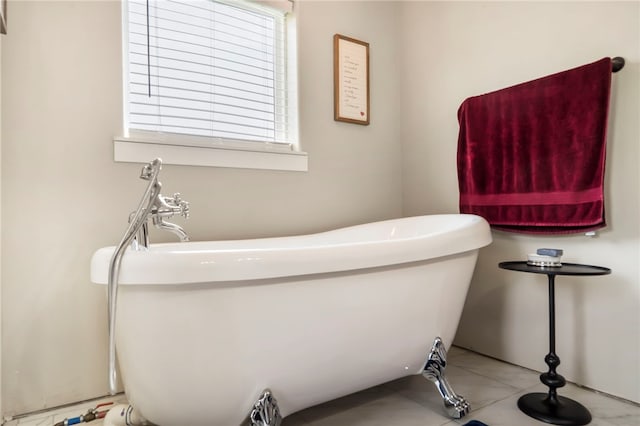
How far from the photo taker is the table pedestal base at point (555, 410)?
125 cm

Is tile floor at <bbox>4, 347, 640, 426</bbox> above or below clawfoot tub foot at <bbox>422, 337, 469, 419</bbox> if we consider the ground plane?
below

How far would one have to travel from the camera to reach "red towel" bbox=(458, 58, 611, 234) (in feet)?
4.58

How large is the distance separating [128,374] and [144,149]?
89cm

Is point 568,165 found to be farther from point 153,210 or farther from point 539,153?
point 153,210

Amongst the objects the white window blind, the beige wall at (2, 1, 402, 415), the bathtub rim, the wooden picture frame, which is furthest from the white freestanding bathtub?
the wooden picture frame

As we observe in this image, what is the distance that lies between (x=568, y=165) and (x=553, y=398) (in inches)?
33.3

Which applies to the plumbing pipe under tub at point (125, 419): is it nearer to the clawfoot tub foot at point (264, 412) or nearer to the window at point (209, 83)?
the clawfoot tub foot at point (264, 412)

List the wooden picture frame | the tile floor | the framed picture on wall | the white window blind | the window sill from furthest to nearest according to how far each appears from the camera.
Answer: the wooden picture frame < the white window blind < the window sill < the tile floor < the framed picture on wall

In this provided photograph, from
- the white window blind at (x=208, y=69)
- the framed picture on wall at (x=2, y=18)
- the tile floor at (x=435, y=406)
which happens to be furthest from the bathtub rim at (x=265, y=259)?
the framed picture on wall at (x=2, y=18)

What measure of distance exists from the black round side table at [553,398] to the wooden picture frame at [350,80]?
1144 millimetres

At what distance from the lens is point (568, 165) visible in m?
1.47

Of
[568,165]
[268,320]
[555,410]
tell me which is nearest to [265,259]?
[268,320]

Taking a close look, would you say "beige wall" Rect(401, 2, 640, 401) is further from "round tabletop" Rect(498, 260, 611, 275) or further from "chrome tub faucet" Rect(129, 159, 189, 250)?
"chrome tub faucet" Rect(129, 159, 189, 250)

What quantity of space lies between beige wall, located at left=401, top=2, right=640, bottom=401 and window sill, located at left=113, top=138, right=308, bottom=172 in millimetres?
774
